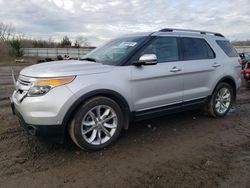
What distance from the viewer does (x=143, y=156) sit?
412cm

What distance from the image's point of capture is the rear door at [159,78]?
4.61m

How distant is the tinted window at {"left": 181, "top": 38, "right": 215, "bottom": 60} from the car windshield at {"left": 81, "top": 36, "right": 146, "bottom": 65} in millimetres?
945

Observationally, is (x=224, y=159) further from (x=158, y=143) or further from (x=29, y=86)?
(x=29, y=86)

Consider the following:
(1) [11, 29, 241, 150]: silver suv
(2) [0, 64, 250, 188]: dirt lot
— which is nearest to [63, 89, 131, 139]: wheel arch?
(1) [11, 29, 241, 150]: silver suv

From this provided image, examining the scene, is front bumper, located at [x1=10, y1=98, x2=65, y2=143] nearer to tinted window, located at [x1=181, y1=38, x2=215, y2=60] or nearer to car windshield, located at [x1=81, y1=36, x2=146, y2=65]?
car windshield, located at [x1=81, y1=36, x2=146, y2=65]

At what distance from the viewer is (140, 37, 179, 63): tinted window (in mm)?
4926

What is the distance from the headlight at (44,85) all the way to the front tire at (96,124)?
48 cm

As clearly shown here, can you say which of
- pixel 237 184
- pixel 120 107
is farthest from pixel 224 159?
pixel 120 107

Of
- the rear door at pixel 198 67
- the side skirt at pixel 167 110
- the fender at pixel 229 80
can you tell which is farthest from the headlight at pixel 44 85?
the fender at pixel 229 80

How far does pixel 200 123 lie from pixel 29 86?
353 cm

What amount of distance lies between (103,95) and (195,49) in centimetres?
238

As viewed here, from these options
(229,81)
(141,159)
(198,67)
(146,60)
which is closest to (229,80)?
(229,81)

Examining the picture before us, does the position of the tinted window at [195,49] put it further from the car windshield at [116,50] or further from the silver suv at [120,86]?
the car windshield at [116,50]

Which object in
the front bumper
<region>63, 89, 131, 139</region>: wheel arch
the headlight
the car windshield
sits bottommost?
the front bumper
